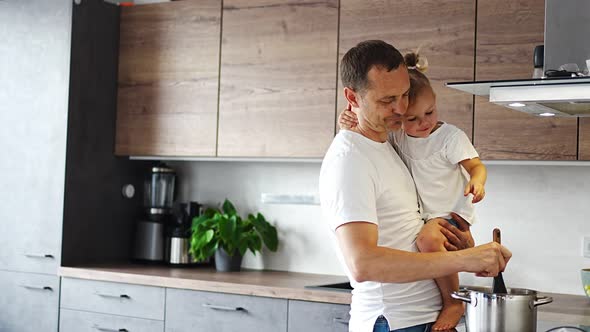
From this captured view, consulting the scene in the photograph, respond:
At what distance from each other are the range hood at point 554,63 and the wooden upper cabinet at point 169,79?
1.71m

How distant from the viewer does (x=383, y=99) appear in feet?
6.59

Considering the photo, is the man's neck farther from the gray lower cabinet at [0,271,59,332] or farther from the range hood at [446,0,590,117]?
the gray lower cabinet at [0,271,59,332]

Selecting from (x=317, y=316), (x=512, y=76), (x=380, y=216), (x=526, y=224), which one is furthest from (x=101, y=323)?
(x=380, y=216)

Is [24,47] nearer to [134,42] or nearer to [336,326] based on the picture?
[134,42]

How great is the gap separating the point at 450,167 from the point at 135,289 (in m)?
1.95

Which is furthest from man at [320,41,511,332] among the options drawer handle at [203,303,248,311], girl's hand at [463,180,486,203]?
drawer handle at [203,303,248,311]

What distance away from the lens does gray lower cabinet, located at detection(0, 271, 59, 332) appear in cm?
404

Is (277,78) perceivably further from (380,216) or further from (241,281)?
(380,216)

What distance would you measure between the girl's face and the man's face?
0.21 metres

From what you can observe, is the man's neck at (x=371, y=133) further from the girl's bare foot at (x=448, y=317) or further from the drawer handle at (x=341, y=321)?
the drawer handle at (x=341, y=321)

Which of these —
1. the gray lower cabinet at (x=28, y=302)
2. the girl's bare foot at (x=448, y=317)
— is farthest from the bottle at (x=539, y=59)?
the gray lower cabinet at (x=28, y=302)

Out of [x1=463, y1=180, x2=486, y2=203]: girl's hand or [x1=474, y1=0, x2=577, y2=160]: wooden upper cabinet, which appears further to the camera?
[x1=474, y1=0, x2=577, y2=160]: wooden upper cabinet

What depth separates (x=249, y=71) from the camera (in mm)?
3887

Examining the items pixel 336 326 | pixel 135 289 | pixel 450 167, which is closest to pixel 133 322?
pixel 135 289
